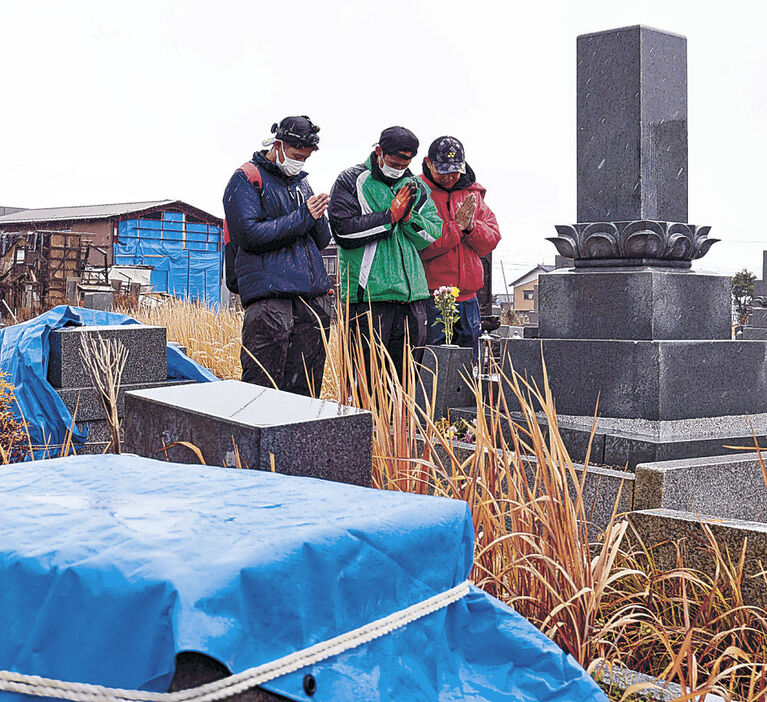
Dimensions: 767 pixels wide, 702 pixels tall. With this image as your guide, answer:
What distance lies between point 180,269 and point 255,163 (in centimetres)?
3917

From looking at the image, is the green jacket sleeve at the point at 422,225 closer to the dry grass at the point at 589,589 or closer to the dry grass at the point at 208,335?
the dry grass at the point at 208,335

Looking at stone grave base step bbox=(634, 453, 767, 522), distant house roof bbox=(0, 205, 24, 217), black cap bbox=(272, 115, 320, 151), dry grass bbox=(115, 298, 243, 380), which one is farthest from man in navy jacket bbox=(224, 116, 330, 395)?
distant house roof bbox=(0, 205, 24, 217)

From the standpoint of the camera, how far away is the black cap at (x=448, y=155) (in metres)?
6.11

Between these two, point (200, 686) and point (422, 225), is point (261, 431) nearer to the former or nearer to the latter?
point (200, 686)

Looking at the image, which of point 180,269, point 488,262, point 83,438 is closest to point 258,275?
point 83,438

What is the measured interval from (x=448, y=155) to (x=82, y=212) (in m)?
42.1

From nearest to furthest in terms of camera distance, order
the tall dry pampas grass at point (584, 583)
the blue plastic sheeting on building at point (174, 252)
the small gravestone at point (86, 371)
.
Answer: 1. the tall dry pampas grass at point (584, 583)
2. the small gravestone at point (86, 371)
3. the blue plastic sheeting on building at point (174, 252)

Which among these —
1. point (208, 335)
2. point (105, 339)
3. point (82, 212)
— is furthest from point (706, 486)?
point (82, 212)

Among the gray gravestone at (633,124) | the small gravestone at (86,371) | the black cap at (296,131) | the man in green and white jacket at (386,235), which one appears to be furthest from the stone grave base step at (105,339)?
the gray gravestone at (633,124)

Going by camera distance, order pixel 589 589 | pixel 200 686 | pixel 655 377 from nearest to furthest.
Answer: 1. pixel 200 686
2. pixel 589 589
3. pixel 655 377

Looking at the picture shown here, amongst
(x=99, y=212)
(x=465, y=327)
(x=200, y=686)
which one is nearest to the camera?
(x=200, y=686)

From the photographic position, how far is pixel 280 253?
5.02 metres

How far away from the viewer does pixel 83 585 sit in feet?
3.06

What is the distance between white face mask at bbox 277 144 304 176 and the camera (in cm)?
508
